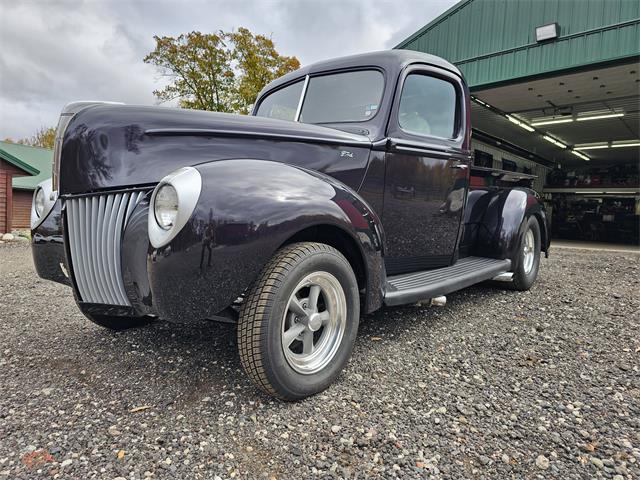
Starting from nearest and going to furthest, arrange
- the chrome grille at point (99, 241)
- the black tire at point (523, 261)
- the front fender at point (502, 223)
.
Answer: the chrome grille at point (99, 241), the front fender at point (502, 223), the black tire at point (523, 261)

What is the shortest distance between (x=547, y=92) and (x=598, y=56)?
235 centimetres

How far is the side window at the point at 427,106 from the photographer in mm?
3031

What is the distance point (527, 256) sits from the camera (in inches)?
188

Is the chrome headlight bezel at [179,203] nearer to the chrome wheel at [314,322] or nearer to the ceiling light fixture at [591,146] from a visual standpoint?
the chrome wheel at [314,322]

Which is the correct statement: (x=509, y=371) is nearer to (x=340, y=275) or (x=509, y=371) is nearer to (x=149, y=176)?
(x=340, y=275)

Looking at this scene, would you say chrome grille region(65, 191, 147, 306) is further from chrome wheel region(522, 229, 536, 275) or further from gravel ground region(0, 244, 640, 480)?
chrome wheel region(522, 229, 536, 275)

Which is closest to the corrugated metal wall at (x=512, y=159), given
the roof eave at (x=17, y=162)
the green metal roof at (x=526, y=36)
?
the green metal roof at (x=526, y=36)

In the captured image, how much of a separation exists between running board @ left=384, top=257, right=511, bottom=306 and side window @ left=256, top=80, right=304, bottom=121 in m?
1.56

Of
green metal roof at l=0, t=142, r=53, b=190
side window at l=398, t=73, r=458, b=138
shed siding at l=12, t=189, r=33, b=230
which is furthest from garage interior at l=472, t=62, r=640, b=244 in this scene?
shed siding at l=12, t=189, r=33, b=230

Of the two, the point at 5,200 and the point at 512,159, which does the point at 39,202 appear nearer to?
the point at 5,200

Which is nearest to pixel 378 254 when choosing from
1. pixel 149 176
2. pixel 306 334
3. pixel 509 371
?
pixel 306 334

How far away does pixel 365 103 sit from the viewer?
9.75 ft

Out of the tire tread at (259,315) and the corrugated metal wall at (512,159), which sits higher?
the corrugated metal wall at (512,159)

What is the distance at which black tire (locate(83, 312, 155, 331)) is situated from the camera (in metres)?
2.76
